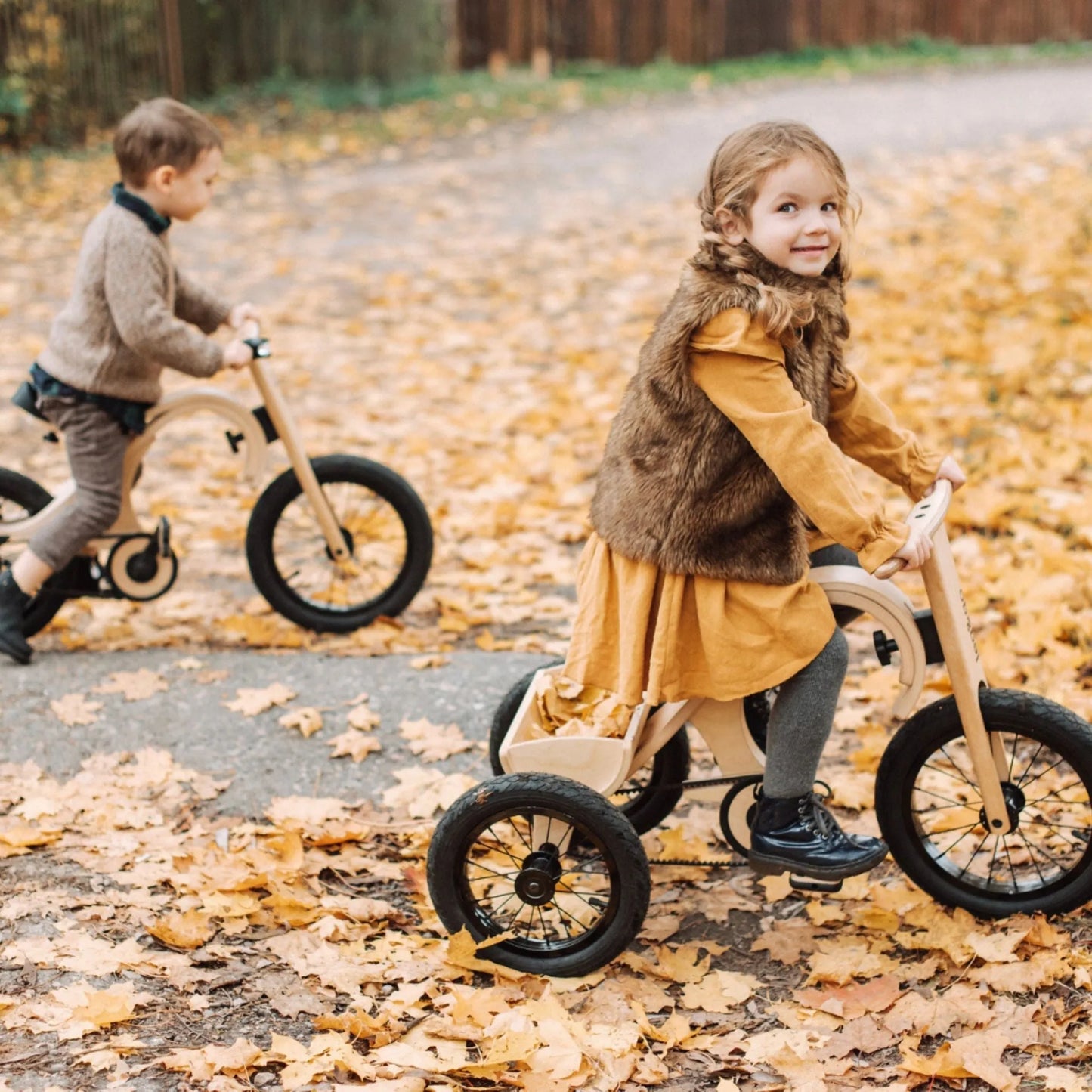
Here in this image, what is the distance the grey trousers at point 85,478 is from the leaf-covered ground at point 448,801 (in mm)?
444

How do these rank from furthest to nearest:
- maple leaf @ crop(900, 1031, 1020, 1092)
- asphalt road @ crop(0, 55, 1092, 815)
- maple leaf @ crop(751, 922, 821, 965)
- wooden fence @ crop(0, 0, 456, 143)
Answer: wooden fence @ crop(0, 0, 456, 143) → asphalt road @ crop(0, 55, 1092, 815) → maple leaf @ crop(751, 922, 821, 965) → maple leaf @ crop(900, 1031, 1020, 1092)

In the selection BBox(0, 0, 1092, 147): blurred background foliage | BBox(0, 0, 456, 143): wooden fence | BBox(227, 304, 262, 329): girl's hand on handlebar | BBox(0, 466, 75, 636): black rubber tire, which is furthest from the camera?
BBox(0, 0, 1092, 147): blurred background foliage

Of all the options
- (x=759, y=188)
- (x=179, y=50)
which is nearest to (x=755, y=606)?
(x=759, y=188)

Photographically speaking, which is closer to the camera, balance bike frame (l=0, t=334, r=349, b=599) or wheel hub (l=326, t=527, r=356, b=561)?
balance bike frame (l=0, t=334, r=349, b=599)

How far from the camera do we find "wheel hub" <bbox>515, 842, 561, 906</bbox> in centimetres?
277

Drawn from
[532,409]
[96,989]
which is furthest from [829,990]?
[532,409]

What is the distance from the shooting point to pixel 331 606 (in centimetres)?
438

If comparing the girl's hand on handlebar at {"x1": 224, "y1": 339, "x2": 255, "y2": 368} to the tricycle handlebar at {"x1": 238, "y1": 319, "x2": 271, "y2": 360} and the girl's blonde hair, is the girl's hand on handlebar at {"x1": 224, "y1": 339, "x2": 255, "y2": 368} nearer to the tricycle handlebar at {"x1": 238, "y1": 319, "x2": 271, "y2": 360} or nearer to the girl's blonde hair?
the tricycle handlebar at {"x1": 238, "y1": 319, "x2": 271, "y2": 360}

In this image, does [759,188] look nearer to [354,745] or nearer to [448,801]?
[448,801]

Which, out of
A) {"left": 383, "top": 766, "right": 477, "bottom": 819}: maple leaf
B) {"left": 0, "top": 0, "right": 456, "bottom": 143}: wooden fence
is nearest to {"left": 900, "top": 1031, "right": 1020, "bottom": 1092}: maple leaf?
{"left": 383, "top": 766, "right": 477, "bottom": 819}: maple leaf

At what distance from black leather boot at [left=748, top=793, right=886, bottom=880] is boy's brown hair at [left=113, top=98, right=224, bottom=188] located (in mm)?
2280

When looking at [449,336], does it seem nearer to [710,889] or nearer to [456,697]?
[456,697]

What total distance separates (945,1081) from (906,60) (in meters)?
17.0

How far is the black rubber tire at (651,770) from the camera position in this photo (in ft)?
10.2
